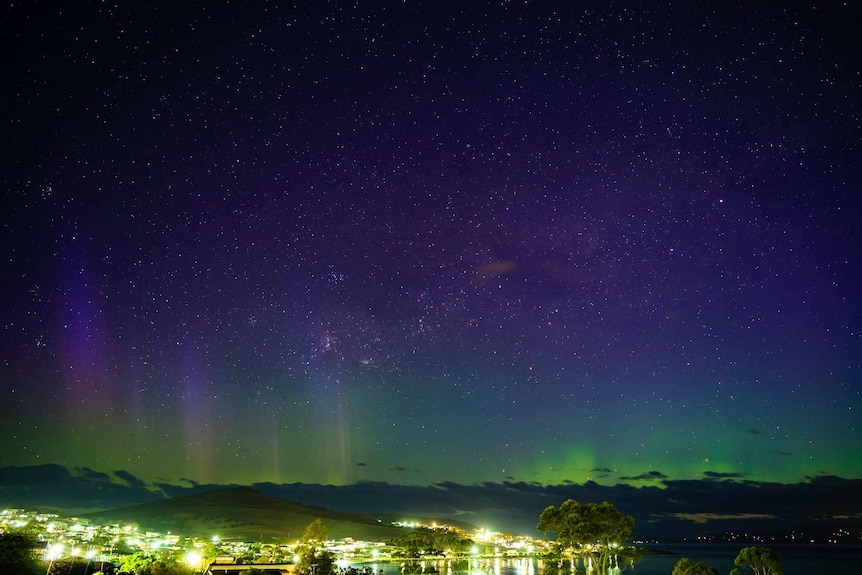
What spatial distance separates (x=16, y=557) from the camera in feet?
140

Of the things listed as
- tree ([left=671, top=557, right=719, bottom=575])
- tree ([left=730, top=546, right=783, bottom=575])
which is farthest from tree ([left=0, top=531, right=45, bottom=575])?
tree ([left=730, top=546, right=783, bottom=575])

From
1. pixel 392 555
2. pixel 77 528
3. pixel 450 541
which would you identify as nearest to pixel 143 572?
pixel 450 541

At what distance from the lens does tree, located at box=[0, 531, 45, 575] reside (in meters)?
41.0

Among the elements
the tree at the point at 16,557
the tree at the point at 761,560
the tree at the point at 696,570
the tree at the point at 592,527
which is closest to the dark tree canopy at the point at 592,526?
the tree at the point at 592,527

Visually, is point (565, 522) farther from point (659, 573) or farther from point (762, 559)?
point (659, 573)

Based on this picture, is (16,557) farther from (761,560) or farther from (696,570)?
(761,560)

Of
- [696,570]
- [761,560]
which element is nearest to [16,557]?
[696,570]

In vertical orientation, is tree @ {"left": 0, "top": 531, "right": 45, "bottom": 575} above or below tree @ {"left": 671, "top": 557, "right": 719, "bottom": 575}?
above

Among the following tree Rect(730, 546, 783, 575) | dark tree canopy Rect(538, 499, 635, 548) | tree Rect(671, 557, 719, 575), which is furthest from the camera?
dark tree canopy Rect(538, 499, 635, 548)

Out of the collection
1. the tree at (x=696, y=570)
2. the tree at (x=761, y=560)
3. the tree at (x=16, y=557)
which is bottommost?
the tree at (x=761, y=560)

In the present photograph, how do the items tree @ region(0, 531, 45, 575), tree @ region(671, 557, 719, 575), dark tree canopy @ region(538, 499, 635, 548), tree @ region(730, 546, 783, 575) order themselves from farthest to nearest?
dark tree canopy @ region(538, 499, 635, 548) < tree @ region(730, 546, 783, 575) < tree @ region(671, 557, 719, 575) < tree @ region(0, 531, 45, 575)

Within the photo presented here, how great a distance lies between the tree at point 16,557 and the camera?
40966mm

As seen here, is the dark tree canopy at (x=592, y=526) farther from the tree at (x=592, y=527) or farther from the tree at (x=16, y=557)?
the tree at (x=16, y=557)

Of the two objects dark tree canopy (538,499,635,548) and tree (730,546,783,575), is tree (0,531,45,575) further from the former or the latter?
tree (730,546,783,575)
